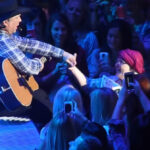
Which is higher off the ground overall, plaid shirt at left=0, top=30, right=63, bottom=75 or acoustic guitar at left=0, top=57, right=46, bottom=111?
plaid shirt at left=0, top=30, right=63, bottom=75

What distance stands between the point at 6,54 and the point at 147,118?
1488mm

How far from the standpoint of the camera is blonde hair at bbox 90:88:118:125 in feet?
8.85

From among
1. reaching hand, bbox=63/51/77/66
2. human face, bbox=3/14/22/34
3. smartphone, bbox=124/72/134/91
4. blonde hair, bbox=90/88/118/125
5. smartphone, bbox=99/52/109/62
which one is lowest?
blonde hair, bbox=90/88/118/125

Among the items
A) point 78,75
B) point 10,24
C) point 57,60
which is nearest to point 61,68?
point 57,60

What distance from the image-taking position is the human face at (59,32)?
11.6ft

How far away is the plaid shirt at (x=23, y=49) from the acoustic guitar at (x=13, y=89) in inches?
2.2

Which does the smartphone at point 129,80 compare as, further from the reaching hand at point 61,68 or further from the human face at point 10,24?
the human face at point 10,24

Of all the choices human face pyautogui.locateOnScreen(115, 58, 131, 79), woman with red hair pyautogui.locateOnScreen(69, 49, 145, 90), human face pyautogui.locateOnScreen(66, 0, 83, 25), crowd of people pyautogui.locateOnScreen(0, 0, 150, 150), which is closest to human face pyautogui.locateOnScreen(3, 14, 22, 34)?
crowd of people pyautogui.locateOnScreen(0, 0, 150, 150)

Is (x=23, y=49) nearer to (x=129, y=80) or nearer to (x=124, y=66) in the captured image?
(x=124, y=66)

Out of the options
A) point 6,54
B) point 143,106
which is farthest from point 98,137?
point 6,54

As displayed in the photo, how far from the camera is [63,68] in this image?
338 cm

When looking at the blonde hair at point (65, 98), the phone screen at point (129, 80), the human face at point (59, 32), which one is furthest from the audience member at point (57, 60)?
the phone screen at point (129, 80)

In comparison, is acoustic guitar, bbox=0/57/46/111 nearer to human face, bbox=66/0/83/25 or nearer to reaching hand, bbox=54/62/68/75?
reaching hand, bbox=54/62/68/75

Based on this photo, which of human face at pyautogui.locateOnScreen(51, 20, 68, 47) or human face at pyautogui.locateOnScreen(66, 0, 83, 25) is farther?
human face at pyautogui.locateOnScreen(66, 0, 83, 25)
